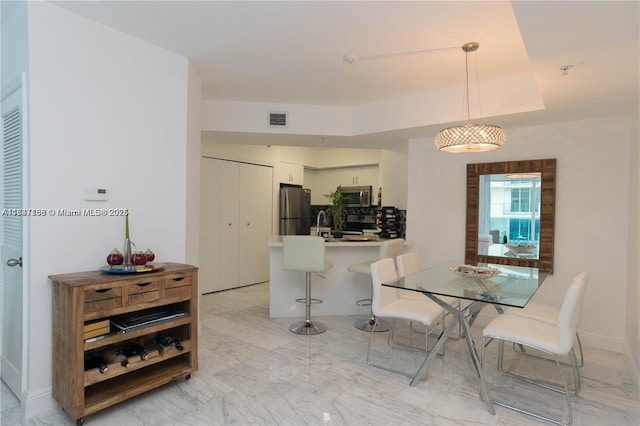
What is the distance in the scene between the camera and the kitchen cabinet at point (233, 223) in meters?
5.12

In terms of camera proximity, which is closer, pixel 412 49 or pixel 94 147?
pixel 94 147

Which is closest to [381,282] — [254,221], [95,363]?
[95,363]

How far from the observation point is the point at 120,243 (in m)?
2.50

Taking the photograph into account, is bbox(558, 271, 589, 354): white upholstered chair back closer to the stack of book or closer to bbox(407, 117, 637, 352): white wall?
bbox(407, 117, 637, 352): white wall

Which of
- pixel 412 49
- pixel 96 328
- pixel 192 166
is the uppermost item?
pixel 412 49

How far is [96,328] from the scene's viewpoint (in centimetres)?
206

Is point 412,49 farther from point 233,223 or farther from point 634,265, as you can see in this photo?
point 233,223

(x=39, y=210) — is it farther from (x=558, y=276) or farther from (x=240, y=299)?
(x=558, y=276)

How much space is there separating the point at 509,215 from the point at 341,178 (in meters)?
3.53

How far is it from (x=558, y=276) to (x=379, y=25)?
9.96 feet

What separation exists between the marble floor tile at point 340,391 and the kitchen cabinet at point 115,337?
0.14 meters

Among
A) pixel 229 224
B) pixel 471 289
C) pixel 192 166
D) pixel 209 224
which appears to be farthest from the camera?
pixel 229 224

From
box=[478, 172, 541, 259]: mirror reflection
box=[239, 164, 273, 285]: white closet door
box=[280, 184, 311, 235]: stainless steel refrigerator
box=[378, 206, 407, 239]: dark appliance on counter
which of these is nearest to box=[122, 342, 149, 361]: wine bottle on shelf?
box=[378, 206, 407, 239]: dark appliance on counter

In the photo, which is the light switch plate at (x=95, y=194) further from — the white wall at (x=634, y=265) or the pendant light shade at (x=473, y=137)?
the white wall at (x=634, y=265)
